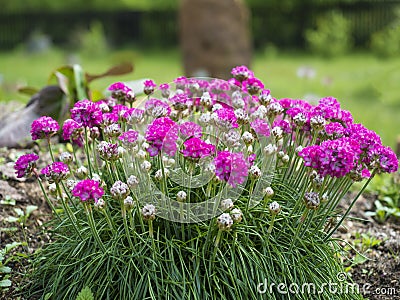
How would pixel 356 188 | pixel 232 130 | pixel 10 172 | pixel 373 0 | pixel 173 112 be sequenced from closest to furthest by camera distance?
pixel 232 130, pixel 173 112, pixel 10 172, pixel 356 188, pixel 373 0

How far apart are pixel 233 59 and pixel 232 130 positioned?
529cm

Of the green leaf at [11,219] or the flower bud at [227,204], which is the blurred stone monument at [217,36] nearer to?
the green leaf at [11,219]

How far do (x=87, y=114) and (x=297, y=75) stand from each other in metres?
6.87

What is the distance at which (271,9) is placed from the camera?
11.4 m

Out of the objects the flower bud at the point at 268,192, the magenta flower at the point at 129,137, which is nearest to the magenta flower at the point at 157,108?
the magenta flower at the point at 129,137

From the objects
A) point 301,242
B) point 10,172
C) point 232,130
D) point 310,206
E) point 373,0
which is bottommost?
point 373,0

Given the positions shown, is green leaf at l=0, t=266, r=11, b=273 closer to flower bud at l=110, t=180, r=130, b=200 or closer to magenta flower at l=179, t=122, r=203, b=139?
flower bud at l=110, t=180, r=130, b=200

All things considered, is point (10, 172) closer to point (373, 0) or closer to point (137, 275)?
point (137, 275)

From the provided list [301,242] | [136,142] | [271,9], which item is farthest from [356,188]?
[271,9]

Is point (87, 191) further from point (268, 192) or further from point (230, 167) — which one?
point (268, 192)

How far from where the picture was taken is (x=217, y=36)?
725 centimetres

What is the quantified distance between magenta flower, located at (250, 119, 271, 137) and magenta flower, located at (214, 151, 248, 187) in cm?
32

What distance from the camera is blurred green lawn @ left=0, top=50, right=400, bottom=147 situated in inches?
266

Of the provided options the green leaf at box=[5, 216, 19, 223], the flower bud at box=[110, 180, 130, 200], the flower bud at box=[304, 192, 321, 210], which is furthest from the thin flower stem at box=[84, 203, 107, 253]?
the green leaf at box=[5, 216, 19, 223]
